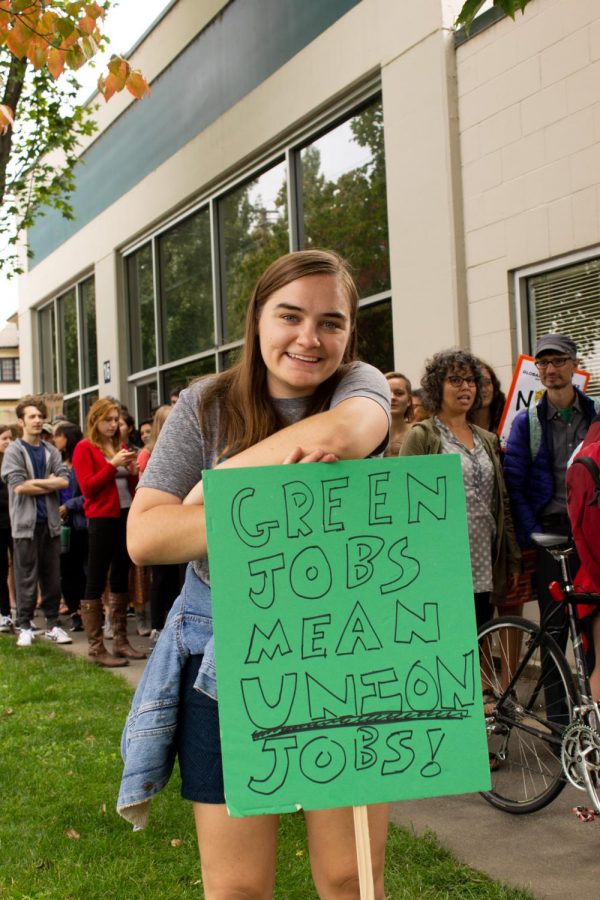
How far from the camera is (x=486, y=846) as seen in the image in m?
4.12

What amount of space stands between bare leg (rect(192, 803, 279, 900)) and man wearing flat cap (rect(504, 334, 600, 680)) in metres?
3.40

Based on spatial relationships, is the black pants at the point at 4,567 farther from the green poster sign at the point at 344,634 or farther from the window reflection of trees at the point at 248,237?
the green poster sign at the point at 344,634

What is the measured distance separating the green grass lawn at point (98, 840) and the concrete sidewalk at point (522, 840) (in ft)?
0.46

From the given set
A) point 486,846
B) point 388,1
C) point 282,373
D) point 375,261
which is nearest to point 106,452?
point 375,261

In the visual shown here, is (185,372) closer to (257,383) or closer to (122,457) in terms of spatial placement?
(122,457)

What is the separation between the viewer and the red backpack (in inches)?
160

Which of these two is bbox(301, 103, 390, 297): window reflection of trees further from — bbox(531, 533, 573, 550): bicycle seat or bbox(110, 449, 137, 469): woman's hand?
bbox(531, 533, 573, 550): bicycle seat

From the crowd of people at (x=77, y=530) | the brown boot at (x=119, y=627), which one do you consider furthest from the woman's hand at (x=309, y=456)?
the brown boot at (x=119, y=627)

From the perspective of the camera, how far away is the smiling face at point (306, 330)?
6.97ft

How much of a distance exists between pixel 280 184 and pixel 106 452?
3623mm

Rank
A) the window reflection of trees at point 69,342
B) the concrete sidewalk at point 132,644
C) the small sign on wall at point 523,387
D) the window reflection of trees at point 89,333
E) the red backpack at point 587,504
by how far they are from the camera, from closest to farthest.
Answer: the red backpack at point 587,504
the small sign on wall at point 523,387
the concrete sidewalk at point 132,644
the window reflection of trees at point 89,333
the window reflection of trees at point 69,342

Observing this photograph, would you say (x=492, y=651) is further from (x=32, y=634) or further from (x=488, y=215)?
(x=32, y=634)

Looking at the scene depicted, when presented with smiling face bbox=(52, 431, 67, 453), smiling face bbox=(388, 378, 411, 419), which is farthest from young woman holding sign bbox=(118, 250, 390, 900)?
smiling face bbox=(52, 431, 67, 453)

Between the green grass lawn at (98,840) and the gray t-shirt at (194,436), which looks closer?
the gray t-shirt at (194,436)
